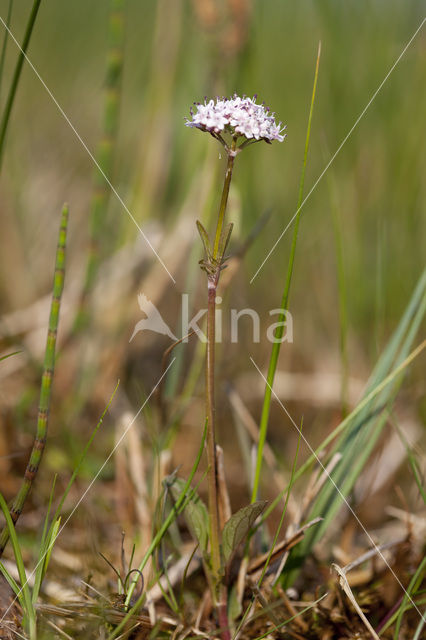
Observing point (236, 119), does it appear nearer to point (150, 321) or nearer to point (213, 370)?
point (213, 370)

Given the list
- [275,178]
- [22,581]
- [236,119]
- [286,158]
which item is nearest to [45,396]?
[22,581]

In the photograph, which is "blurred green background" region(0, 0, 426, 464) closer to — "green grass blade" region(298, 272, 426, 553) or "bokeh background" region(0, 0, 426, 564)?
"bokeh background" region(0, 0, 426, 564)

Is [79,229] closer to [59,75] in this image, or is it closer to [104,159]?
[104,159]

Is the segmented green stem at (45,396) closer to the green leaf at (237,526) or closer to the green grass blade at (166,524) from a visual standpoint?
the green grass blade at (166,524)

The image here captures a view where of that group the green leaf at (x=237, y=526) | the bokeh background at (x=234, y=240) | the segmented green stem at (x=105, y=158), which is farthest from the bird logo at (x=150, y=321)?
the green leaf at (x=237, y=526)

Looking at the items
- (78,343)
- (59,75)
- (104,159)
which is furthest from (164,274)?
(59,75)

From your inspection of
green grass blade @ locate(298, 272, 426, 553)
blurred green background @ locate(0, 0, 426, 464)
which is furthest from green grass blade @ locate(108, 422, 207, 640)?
blurred green background @ locate(0, 0, 426, 464)
